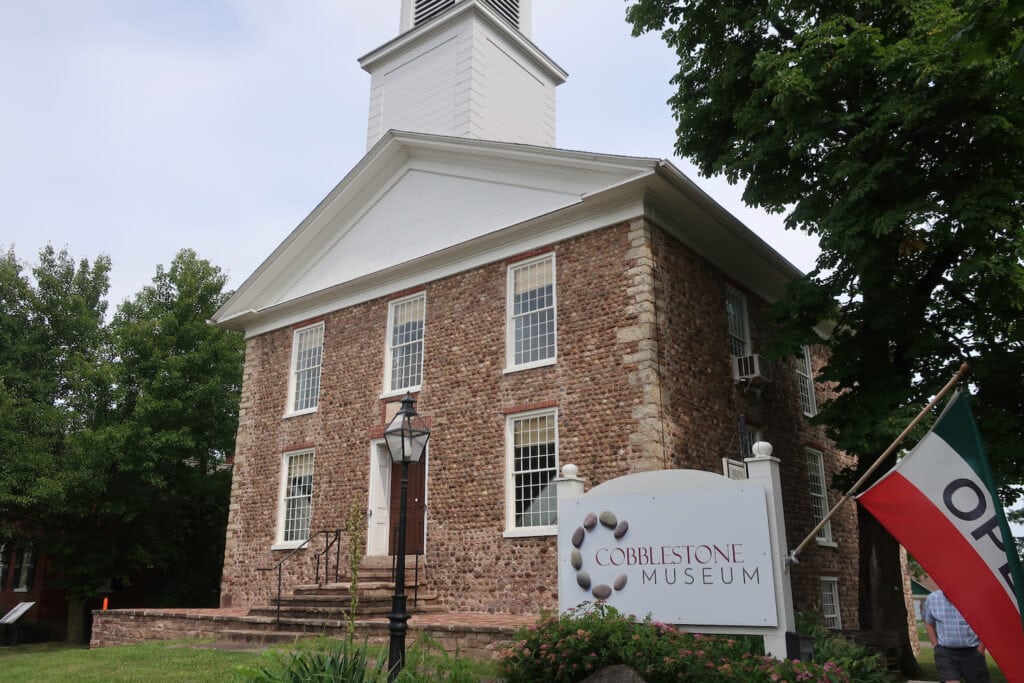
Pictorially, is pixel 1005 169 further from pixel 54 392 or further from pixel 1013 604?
pixel 54 392

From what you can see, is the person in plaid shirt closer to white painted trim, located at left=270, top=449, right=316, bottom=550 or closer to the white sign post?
the white sign post

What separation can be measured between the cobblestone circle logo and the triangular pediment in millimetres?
6614

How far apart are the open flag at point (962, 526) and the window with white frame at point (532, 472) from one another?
7.18 meters

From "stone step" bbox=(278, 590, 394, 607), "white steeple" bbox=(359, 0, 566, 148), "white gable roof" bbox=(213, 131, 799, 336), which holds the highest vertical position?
"white steeple" bbox=(359, 0, 566, 148)

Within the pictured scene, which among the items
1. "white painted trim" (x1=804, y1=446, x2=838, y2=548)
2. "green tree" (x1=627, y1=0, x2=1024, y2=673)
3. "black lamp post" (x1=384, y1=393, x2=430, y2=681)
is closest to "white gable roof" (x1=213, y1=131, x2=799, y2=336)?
"green tree" (x1=627, y1=0, x2=1024, y2=673)

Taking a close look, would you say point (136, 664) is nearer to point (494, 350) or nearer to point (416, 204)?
point (494, 350)

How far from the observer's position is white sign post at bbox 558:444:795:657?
7.52 meters

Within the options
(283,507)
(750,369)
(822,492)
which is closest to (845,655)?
(750,369)

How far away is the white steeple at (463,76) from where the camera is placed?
65.0 ft

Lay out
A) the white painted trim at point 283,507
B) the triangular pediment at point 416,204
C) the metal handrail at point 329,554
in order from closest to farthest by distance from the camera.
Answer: the triangular pediment at point 416,204, the metal handrail at point 329,554, the white painted trim at point 283,507

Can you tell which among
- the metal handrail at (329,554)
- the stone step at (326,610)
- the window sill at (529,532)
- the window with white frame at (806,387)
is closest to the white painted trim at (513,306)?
the window sill at (529,532)

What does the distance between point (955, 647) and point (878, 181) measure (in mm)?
6472

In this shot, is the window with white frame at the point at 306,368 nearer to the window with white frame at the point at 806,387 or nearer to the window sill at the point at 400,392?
the window sill at the point at 400,392

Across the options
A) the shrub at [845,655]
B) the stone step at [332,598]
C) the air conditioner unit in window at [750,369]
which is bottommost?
the shrub at [845,655]
